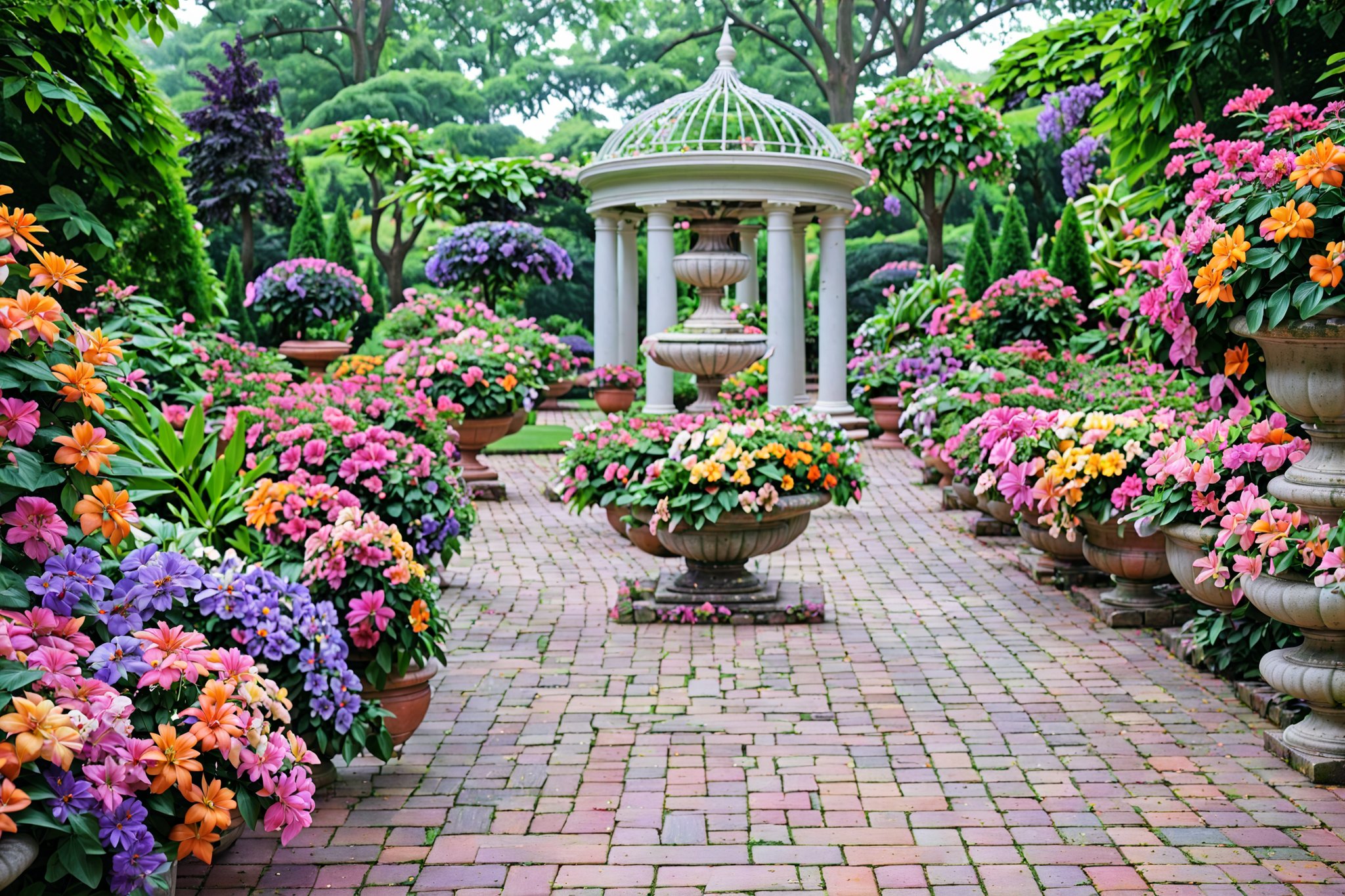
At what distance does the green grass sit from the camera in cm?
1304

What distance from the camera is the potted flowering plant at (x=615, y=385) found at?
41.2 feet

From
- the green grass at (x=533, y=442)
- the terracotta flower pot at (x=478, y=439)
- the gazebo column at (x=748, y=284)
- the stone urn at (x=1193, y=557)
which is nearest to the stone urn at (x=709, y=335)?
the terracotta flower pot at (x=478, y=439)

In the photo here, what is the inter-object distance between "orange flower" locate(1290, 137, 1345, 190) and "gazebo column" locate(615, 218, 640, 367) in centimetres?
909

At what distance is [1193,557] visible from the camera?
478 cm

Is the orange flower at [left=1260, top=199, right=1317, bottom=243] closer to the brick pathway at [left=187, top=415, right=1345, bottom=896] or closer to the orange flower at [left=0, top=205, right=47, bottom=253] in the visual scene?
the brick pathway at [left=187, top=415, right=1345, bottom=896]

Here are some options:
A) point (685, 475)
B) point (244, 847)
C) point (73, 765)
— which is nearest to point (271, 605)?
point (244, 847)

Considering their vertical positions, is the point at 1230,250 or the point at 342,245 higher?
the point at 342,245

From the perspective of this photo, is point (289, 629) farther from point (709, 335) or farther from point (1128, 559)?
point (709, 335)

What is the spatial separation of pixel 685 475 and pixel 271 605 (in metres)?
2.88

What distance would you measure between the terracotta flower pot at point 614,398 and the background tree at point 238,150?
666 centimetres

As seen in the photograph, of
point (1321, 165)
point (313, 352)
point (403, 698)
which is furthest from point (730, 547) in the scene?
point (313, 352)

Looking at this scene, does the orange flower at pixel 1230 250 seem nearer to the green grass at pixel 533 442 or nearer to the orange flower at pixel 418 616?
the orange flower at pixel 418 616

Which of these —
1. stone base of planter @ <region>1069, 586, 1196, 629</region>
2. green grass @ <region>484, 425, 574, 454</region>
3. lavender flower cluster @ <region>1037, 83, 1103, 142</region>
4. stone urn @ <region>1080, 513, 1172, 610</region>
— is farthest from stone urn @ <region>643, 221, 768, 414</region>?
lavender flower cluster @ <region>1037, 83, 1103, 142</region>

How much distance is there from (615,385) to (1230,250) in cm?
907
